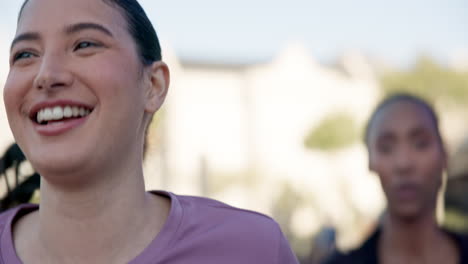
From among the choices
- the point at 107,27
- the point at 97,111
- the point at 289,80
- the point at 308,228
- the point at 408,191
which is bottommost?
the point at 308,228

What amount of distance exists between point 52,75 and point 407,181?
245 cm

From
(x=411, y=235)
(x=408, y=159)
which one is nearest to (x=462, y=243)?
(x=411, y=235)

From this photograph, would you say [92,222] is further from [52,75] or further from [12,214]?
[52,75]

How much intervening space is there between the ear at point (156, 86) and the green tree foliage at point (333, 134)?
2623cm

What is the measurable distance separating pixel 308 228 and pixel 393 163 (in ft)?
71.3

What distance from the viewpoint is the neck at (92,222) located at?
6.93 ft

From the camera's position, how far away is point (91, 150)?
2.04 metres

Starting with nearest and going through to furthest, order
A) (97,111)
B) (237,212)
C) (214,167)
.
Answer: (97,111) → (237,212) → (214,167)

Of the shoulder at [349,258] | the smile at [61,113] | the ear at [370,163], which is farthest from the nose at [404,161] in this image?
the smile at [61,113]

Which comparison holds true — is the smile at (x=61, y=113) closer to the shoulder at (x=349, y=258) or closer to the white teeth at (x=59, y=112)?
the white teeth at (x=59, y=112)

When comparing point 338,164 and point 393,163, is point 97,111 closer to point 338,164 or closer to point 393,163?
point 393,163

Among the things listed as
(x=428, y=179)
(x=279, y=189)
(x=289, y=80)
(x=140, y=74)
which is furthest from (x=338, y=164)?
(x=140, y=74)

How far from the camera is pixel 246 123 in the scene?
34625mm

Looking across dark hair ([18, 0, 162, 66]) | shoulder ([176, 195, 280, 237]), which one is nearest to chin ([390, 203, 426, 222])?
shoulder ([176, 195, 280, 237])
